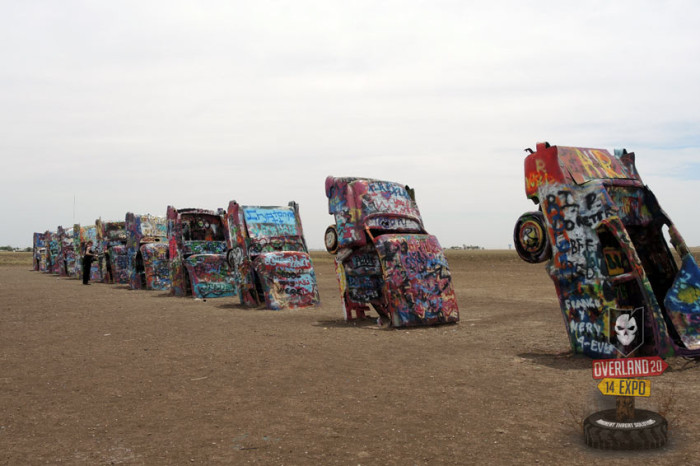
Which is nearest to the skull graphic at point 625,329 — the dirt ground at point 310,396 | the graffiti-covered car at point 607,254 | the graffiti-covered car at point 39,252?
the graffiti-covered car at point 607,254

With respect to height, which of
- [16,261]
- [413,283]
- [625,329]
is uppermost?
[16,261]

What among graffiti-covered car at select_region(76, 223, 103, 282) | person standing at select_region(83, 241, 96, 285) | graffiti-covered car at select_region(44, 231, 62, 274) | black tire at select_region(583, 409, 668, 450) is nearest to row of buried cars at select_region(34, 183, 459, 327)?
person standing at select_region(83, 241, 96, 285)

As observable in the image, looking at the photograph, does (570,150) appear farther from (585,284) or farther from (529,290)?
(529,290)

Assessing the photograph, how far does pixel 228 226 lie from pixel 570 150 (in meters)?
9.16

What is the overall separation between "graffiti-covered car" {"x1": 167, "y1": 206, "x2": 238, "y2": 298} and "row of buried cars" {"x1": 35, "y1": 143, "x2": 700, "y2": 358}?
1.2 inches

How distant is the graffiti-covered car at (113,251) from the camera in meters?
24.5

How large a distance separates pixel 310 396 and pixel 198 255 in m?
11.7

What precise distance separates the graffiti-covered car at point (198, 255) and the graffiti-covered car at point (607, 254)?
10.4 m

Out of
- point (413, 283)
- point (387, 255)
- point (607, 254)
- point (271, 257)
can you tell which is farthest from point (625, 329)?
point (271, 257)

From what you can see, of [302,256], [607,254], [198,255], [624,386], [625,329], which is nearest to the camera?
[624,386]

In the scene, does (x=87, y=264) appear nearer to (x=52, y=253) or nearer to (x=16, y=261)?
(x=52, y=253)

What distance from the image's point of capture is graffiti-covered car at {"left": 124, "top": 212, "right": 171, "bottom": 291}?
20.4 metres

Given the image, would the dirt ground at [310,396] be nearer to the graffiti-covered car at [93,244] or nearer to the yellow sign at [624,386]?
the yellow sign at [624,386]

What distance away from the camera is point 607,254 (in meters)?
Answer: 6.93
